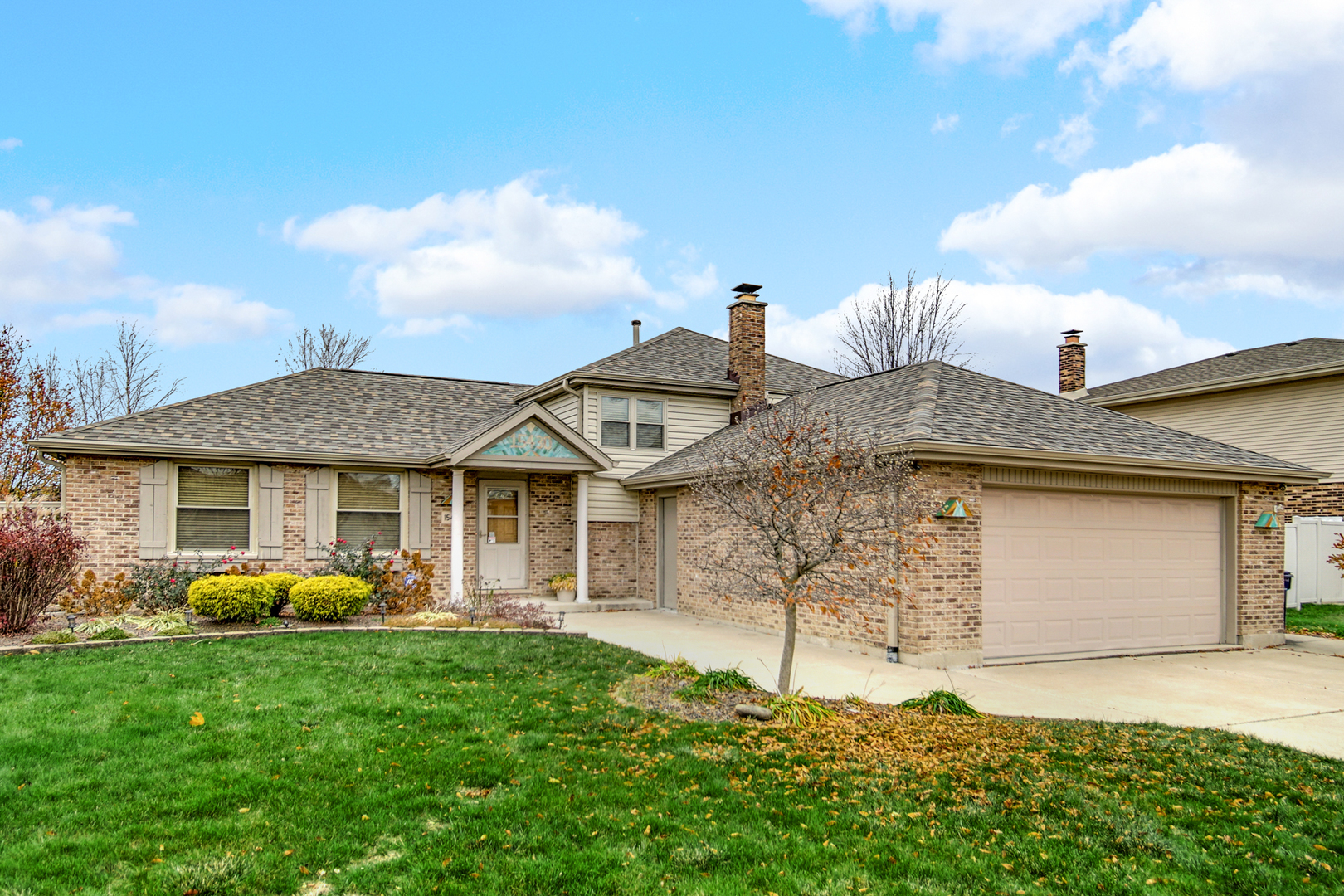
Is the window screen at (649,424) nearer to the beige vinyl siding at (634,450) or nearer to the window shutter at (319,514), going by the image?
the beige vinyl siding at (634,450)

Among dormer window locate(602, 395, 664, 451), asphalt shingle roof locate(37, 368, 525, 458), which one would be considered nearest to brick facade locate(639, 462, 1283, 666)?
dormer window locate(602, 395, 664, 451)

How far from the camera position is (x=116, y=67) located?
47.5 feet

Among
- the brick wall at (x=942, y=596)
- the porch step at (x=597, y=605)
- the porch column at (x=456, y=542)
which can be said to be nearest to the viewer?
the brick wall at (x=942, y=596)

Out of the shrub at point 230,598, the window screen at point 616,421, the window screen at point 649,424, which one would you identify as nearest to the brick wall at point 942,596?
the shrub at point 230,598

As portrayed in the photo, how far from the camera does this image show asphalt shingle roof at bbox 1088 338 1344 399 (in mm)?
20062

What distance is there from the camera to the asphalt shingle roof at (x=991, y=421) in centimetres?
1088

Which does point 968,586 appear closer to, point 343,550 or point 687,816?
point 687,816

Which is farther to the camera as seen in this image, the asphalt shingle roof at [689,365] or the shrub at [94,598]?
the asphalt shingle roof at [689,365]

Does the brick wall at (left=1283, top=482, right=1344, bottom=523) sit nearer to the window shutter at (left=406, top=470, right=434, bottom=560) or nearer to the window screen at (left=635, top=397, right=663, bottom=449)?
the window screen at (left=635, top=397, right=663, bottom=449)

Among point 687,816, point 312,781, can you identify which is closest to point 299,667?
point 312,781

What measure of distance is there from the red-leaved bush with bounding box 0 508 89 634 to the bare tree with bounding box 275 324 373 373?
81.3 ft

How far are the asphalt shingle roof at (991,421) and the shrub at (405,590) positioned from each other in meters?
4.80

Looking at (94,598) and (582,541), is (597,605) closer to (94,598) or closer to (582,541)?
(582,541)

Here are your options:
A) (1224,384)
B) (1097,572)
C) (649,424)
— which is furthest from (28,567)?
(1224,384)
